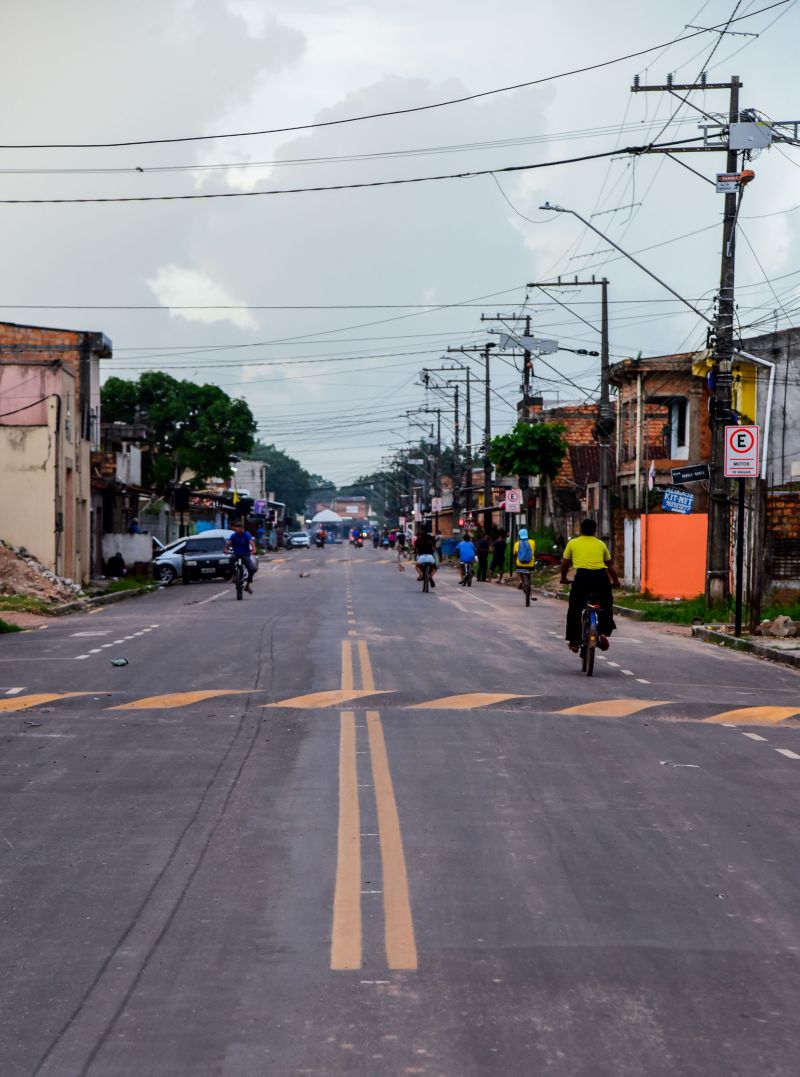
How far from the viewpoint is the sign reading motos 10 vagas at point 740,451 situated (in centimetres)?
2186

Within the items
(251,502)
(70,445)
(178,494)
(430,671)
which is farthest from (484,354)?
(430,671)

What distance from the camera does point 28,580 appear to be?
35.8m

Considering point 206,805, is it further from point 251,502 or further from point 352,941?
point 251,502

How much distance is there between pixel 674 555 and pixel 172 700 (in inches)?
972

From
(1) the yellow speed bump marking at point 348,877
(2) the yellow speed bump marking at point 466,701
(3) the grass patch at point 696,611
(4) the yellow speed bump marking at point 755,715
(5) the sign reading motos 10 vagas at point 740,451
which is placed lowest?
(4) the yellow speed bump marking at point 755,715

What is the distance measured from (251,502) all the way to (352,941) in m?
101

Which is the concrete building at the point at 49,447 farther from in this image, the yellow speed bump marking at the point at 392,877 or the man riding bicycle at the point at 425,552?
the yellow speed bump marking at the point at 392,877

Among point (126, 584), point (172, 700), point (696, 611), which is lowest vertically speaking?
point (126, 584)

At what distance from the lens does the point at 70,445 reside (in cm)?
4391

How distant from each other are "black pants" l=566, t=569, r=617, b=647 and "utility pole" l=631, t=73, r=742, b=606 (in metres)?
9.15

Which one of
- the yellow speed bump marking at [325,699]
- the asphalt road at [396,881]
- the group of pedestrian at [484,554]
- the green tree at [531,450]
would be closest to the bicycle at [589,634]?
the asphalt road at [396,881]

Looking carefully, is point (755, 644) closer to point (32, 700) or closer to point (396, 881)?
point (32, 700)

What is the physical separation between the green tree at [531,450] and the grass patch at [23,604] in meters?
28.2

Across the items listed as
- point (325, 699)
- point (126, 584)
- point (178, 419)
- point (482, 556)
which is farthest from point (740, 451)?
point (178, 419)
